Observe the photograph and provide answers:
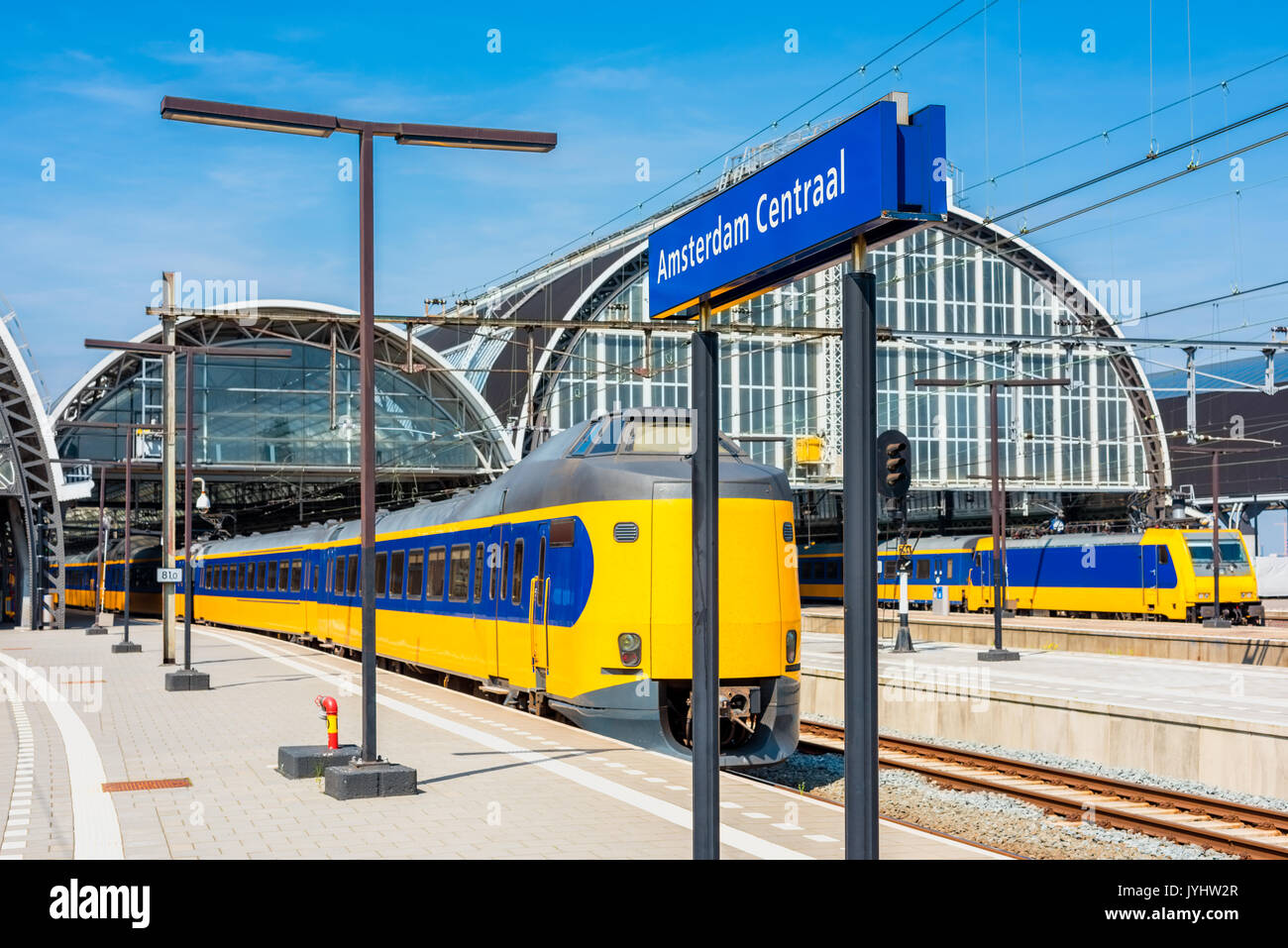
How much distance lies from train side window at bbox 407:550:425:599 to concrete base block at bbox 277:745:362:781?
9.31 meters

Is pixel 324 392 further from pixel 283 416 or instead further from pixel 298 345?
pixel 298 345

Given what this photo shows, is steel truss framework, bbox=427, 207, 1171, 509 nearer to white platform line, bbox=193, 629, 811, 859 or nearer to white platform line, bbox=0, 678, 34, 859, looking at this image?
white platform line, bbox=193, 629, 811, 859

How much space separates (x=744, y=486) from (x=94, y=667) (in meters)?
20.0

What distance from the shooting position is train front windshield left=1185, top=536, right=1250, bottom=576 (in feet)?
135

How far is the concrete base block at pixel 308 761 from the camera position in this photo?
42.4ft

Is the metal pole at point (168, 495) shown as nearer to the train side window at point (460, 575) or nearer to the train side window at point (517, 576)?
the train side window at point (460, 575)

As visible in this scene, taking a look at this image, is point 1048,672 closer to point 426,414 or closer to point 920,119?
point 920,119

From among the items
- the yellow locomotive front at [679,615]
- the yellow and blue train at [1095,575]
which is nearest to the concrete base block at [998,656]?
the yellow and blue train at [1095,575]

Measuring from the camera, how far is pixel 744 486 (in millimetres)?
14352

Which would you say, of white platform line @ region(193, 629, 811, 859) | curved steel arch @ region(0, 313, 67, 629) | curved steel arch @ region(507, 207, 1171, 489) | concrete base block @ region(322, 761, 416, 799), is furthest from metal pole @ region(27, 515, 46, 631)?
concrete base block @ region(322, 761, 416, 799)

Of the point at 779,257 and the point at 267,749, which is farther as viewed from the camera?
the point at 267,749

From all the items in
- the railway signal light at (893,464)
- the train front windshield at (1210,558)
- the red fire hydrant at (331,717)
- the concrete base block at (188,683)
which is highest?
the railway signal light at (893,464)

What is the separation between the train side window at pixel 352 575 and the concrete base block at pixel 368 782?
16.4m
